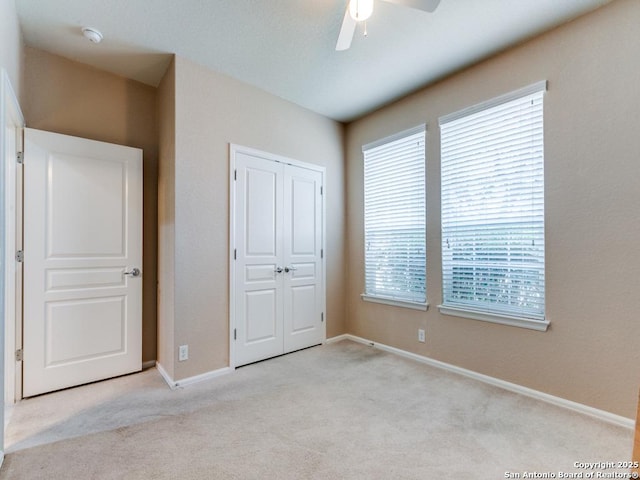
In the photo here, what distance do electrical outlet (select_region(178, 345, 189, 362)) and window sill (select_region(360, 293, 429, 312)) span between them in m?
2.04

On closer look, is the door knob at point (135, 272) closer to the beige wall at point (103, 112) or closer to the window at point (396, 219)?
the beige wall at point (103, 112)

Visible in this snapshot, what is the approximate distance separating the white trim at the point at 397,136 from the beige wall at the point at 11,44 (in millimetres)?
3119

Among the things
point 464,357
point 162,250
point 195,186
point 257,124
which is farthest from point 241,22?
point 464,357

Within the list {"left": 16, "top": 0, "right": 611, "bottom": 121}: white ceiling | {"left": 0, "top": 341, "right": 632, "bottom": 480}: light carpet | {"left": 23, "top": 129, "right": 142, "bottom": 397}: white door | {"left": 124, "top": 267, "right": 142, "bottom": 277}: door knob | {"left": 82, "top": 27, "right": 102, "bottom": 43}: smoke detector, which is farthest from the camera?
{"left": 124, "top": 267, "right": 142, "bottom": 277}: door knob

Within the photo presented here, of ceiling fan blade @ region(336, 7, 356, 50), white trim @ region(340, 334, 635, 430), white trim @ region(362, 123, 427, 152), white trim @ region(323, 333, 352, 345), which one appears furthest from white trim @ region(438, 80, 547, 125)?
white trim @ region(323, 333, 352, 345)

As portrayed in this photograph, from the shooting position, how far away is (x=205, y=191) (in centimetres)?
283

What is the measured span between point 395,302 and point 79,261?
3.02 m

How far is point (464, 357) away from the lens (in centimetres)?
284

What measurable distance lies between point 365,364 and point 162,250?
2251 millimetres

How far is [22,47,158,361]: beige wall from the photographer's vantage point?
2619 mm

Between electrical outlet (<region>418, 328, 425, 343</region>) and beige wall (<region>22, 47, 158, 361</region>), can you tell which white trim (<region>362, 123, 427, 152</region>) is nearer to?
electrical outlet (<region>418, 328, 425, 343</region>)

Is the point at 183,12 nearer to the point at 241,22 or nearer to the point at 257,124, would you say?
the point at 241,22

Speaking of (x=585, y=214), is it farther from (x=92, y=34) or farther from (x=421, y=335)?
(x=92, y=34)

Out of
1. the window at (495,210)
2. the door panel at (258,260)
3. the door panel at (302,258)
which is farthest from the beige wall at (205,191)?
the window at (495,210)
